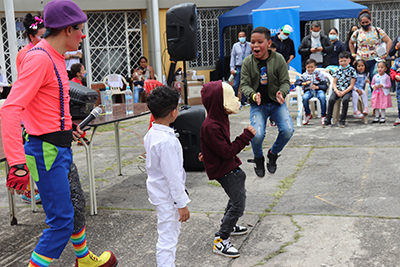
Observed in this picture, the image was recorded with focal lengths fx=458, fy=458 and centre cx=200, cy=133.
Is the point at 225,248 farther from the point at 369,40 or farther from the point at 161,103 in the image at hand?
the point at 369,40

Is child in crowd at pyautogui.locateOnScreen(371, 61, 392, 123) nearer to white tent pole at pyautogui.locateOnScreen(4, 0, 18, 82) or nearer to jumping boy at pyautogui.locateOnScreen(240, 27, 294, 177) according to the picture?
jumping boy at pyautogui.locateOnScreen(240, 27, 294, 177)

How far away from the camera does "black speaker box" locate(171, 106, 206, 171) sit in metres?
5.51

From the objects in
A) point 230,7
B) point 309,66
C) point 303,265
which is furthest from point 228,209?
point 230,7

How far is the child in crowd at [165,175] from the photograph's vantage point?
Result: 2664 mm

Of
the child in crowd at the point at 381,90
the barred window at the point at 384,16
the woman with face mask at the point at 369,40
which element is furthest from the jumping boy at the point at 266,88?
the barred window at the point at 384,16

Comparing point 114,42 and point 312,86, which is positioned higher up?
point 114,42

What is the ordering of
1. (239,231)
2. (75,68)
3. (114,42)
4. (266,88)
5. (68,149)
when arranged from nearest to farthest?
1. (68,149)
2. (239,231)
3. (266,88)
4. (75,68)
5. (114,42)

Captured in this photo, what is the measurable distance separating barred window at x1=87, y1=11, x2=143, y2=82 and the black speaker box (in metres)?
7.66

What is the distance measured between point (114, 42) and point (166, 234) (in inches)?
424

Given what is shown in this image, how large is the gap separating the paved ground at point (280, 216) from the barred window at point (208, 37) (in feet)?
26.3

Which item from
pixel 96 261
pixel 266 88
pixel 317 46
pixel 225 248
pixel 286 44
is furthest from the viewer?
pixel 286 44

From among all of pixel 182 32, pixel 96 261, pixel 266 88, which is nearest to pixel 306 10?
pixel 182 32

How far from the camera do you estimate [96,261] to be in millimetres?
3121

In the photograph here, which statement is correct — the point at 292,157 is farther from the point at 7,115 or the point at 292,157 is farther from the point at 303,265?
the point at 7,115
